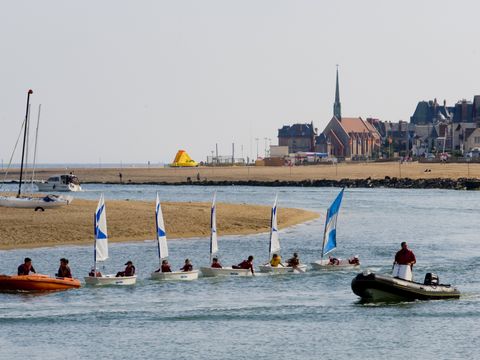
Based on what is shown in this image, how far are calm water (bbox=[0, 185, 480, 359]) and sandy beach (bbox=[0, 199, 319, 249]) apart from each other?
3.33m

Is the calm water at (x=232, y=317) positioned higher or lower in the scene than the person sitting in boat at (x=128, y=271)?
lower

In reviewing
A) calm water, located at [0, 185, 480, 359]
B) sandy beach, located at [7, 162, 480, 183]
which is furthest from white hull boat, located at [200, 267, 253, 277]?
sandy beach, located at [7, 162, 480, 183]

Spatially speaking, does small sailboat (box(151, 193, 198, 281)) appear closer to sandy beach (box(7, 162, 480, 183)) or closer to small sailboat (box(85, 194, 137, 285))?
small sailboat (box(85, 194, 137, 285))

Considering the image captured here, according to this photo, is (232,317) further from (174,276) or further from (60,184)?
(60,184)

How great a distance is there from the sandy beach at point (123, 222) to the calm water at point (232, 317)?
333 cm

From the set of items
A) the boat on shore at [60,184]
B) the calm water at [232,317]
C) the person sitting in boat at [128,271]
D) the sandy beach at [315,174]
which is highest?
the sandy beach at [315,174]

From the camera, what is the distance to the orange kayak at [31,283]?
4478cm

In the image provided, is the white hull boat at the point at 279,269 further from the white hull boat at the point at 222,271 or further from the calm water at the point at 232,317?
the white hull boat at the point at 222,271

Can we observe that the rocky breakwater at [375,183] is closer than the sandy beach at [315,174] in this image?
Yes

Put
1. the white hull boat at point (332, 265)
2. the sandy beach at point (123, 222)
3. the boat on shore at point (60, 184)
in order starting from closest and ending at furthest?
1. the white hull boat at point (332, 265)
2. the sandy beach at point (123, 222)
3. the boat on shore at point (60, 184)

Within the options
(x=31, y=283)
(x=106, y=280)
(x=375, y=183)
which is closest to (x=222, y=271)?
(x=106, y=280)

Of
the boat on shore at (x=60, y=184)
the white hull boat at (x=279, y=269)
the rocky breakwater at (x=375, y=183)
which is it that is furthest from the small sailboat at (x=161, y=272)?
the rocky breakwater at (x=375, y=183)

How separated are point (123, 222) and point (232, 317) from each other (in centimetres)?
3033

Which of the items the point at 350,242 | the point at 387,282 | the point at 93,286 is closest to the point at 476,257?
the point at 350,242
